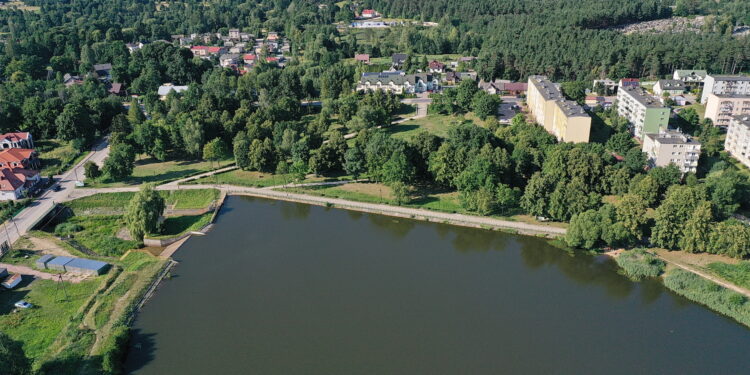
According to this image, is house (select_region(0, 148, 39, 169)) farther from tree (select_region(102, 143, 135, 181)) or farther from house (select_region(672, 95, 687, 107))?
house (select_region(672, 95, 687, 107))

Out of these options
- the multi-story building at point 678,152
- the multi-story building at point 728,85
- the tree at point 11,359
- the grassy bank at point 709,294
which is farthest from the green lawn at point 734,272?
the tree at point 11,359

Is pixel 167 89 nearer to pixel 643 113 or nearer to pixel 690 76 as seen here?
pixel 643 113

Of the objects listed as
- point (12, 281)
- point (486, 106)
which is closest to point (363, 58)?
point (486, 106)

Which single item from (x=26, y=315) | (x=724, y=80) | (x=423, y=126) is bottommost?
(x=26, y=315)

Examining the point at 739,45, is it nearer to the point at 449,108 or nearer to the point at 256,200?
the point at 449,108

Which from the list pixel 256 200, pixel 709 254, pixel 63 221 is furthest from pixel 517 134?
pixel 63 221

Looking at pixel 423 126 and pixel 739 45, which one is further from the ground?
pixel 739 45

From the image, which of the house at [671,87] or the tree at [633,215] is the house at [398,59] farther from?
the tree at [633,215]

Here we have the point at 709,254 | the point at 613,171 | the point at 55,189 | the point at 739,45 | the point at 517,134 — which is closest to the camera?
the point at 709,254
